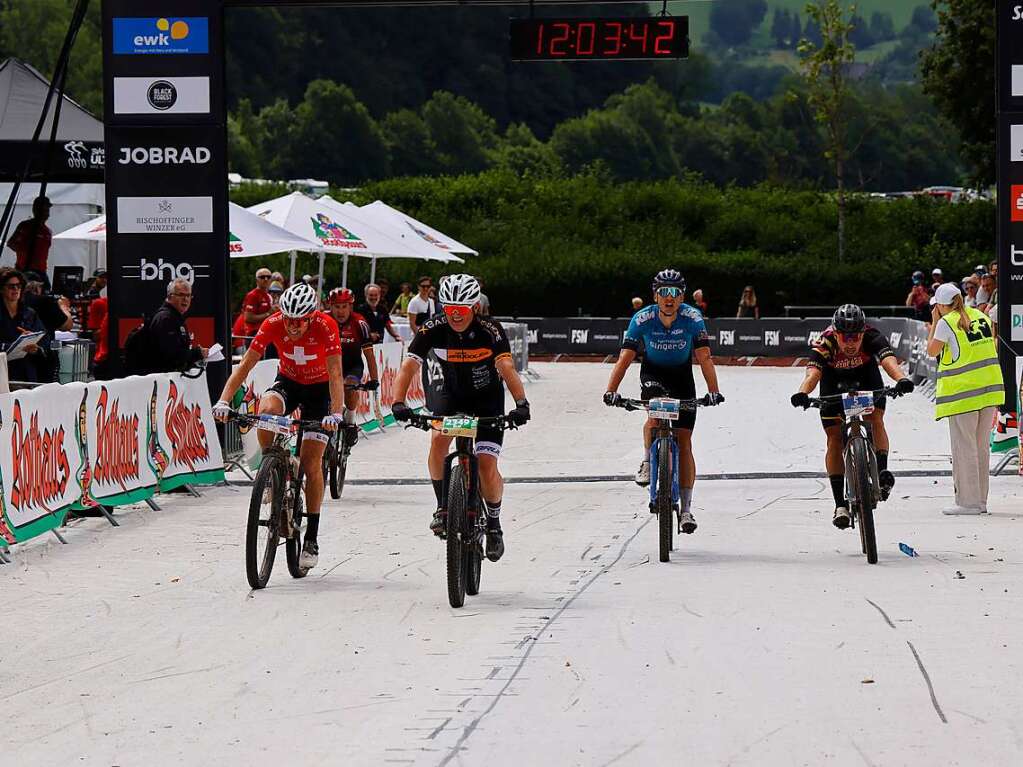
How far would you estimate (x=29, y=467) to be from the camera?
12.6 meters

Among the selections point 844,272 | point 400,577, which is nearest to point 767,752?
point 400,577

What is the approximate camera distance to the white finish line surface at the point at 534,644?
22.5 ft

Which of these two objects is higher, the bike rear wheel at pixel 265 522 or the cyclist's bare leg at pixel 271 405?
the cyclist's bare leg at pixel 271 405

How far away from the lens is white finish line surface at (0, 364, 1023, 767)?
6848 millimetres

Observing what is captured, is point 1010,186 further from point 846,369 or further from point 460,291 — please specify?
point 460,291

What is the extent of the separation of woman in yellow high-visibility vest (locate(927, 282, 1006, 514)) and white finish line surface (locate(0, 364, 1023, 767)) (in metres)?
0.36

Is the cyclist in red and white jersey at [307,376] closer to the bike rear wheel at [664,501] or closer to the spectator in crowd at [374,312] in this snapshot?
the bike rear wheel at [664,501]

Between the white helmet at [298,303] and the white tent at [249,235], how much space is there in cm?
1172

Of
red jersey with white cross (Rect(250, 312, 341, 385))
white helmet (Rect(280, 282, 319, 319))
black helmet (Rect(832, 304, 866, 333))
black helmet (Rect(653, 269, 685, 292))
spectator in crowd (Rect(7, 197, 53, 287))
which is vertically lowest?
red jersey with white cross (Rect(250, 312, 341, 385))

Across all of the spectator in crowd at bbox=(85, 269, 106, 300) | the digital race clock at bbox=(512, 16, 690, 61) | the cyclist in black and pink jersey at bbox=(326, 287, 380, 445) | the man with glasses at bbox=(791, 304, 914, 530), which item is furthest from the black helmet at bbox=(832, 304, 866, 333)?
the spectator in crowd at bbox=(85, 269, 106, 300)

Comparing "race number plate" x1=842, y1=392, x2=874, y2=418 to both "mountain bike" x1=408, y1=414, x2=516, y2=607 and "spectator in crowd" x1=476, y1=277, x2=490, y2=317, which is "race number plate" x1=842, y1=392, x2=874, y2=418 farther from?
"mountain bike" x1=408, y1=414, x2=516, y2=607

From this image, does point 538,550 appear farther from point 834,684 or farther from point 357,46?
point 357,46

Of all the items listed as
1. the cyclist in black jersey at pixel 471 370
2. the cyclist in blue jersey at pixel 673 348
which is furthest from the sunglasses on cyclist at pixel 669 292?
the cyclist in black jersey at pixel 471 370

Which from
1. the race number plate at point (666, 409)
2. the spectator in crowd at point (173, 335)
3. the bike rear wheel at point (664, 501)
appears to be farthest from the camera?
the spectator in crowd at point (173, 335)
